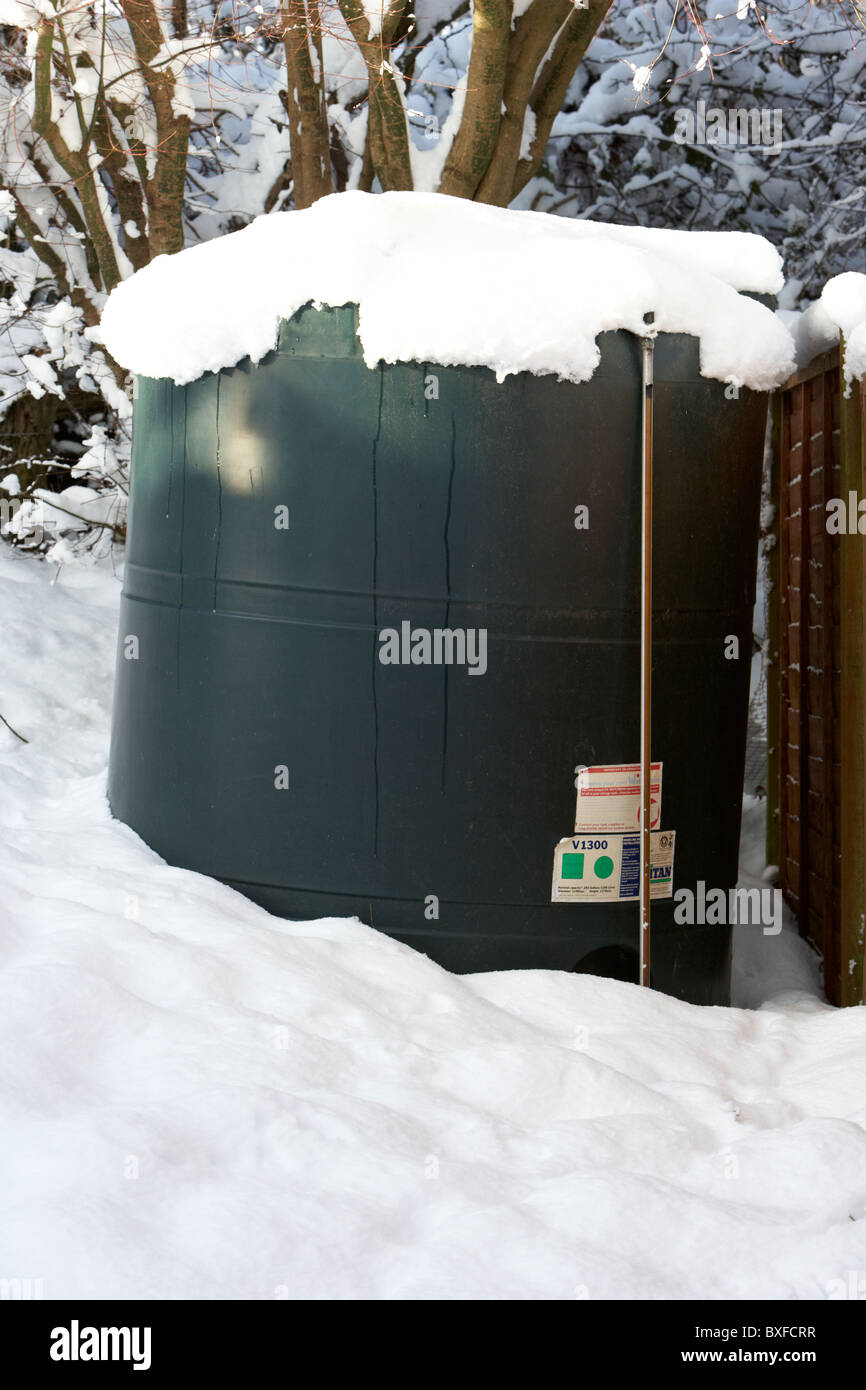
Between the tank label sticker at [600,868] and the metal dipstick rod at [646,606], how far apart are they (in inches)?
1.2

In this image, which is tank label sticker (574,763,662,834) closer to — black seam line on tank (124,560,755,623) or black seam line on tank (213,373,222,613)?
black seam line on tank (124,560,755,623)

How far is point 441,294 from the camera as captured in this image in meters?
2.62

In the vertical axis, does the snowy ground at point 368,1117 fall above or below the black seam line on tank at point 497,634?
below

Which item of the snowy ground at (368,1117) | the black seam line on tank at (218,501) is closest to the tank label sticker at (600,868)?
the snowy ground at (368,1117)

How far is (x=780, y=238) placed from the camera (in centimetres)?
673

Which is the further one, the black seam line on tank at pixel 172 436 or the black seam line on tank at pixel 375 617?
the black seam line on tank at pixel 172 436

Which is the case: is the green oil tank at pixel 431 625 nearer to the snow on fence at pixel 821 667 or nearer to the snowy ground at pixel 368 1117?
the snowy ground at pixel 368 1117

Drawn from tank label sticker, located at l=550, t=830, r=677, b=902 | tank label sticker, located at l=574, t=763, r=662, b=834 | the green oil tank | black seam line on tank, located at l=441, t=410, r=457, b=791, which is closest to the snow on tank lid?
the green oil tank

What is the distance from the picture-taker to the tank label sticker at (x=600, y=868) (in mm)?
2824

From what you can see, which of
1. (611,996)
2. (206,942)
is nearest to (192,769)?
(206,942)

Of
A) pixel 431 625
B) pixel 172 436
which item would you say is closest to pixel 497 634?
pixel 431 625
